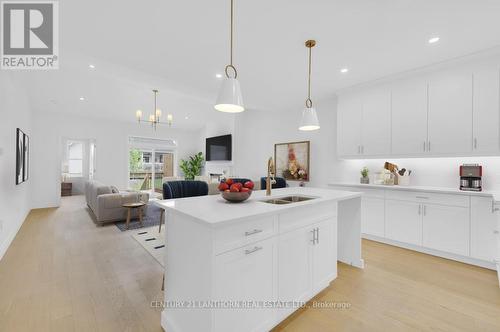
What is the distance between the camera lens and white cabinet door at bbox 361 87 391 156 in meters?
3.48

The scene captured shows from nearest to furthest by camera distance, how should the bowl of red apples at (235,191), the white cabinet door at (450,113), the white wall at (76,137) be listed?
1. the bowl of red apples at (235,191)
2. the white cabinet door at (450,113)
3. the white wall at (76,137)

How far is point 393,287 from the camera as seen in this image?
2236 mm

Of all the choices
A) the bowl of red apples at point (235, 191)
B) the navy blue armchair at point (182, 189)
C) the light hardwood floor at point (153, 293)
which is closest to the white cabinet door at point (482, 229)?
the light hardwood floor at point (153, 293)

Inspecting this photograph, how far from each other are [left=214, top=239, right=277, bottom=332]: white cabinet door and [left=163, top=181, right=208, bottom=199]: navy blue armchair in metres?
1.69

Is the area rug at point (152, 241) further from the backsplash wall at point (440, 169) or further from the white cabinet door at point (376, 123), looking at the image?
the backsplash wall at point (440, 169)

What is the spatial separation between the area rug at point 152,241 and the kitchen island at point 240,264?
1412 millimetres

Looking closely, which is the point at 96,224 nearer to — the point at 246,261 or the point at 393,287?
the point at 246,261

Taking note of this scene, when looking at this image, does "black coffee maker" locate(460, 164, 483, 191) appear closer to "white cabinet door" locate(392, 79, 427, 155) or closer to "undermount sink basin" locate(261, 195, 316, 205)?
"white cabinet door" locate(392, 79, 427, 155)

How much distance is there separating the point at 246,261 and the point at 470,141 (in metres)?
3.32

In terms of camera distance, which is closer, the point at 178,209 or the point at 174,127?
the point at 178,209

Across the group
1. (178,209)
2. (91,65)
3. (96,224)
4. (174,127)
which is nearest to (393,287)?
(178,209)

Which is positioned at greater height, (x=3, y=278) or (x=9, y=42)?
(x=9, y=42)

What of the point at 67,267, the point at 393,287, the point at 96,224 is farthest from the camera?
the point at 96,224

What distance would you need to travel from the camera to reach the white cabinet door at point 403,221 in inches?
121
